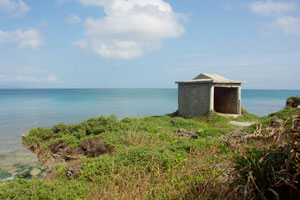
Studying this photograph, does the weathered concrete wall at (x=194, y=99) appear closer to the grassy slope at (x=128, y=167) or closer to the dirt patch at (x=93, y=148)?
the grassy slope at (x=128, y=167)

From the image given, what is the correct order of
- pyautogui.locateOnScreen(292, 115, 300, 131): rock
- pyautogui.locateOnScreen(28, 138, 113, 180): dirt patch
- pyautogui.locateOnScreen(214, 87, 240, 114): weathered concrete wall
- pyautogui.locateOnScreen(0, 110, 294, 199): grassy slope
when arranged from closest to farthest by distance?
pyautogui.locateOnScreen(292, 115, 300, 131): rock
pyautogui.locateOnScreen(0, 110, 294, 199): grassy slope
pyautogui.locateOnScreen(28, 138, 113, 180): dirt patch
pyautogui.locateOnScreen(214, 87, 240, 114): weathered concrete wall

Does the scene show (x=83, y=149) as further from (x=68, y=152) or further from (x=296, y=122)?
(x=296, y=122)

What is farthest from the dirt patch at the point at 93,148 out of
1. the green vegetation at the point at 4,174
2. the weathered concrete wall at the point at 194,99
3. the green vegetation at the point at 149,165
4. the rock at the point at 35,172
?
the weathered concrete wall at the point at 194,99

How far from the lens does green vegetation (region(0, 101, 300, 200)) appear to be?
93.4 inches

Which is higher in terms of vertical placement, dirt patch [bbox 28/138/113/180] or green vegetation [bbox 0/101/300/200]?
green vegetation [bbox 0/101/300/200]

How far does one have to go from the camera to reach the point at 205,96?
14945 millimetres

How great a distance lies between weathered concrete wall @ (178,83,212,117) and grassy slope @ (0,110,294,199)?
4955 millimetres

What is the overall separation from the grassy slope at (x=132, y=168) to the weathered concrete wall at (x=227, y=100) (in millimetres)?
7526

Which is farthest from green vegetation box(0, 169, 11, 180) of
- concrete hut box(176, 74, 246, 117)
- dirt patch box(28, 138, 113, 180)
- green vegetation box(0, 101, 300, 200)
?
concrete hut box(176, 74, 246, 117)

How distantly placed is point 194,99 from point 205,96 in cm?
89

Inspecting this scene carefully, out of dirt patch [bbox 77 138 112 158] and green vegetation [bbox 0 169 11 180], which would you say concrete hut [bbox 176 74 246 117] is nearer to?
dirt patch [bbox 77 138 112 158]

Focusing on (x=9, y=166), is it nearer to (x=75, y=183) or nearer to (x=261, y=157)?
(x=75, y=183)

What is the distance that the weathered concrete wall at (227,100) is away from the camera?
54.9 feet

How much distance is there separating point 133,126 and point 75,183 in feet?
17.8
